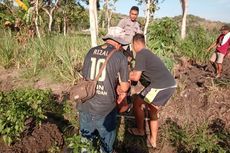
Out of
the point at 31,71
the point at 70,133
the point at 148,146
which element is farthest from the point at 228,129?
the point at 31,71

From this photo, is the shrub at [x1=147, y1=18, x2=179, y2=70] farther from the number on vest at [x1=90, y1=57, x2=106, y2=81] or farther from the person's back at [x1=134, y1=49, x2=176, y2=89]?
the number on vest at [x1=90, y1=57, x2=106, y2=81]

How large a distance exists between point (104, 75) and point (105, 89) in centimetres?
16

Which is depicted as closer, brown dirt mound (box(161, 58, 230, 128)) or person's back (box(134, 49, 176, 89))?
person's back (box(134, 49, 176, 89))

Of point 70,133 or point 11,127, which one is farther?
point 70,133

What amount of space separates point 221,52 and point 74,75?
3920 millimetres

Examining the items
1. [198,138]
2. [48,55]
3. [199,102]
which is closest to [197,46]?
[199,102]

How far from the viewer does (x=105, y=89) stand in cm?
359

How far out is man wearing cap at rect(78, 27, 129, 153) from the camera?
11.7 ft

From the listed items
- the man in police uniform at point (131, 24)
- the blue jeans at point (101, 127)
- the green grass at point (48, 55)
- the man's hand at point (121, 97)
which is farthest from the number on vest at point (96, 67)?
the green grass at point (48, 55)

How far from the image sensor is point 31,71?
8320 millimetres

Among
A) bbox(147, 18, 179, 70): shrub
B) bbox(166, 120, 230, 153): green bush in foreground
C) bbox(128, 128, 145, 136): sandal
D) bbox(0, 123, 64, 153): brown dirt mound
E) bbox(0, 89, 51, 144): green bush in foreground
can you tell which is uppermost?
bbox(147, 18, 179, 70): shrub

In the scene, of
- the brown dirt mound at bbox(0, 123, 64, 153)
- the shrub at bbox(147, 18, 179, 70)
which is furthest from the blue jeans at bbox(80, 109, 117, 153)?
the shrub at bbox(147, 18, 179, 70)

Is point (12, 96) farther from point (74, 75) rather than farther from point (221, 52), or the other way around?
point (221, 52)

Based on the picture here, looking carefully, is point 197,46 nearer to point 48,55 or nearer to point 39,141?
point 48,55
